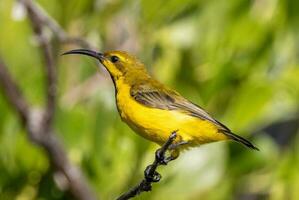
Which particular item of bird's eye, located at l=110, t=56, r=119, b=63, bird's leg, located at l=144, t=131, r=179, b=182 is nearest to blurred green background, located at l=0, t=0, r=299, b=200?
bird's eye, located at l=110, t=56, r=119, b=63

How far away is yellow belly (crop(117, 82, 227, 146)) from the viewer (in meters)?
3.20

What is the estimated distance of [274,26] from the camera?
13.7 ft

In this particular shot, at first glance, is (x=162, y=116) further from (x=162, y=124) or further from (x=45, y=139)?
(x=45, y=139)

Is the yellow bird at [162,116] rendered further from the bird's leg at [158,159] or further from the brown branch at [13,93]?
the brown branch at [13,93]

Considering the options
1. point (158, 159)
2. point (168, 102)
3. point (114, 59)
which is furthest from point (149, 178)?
point (114, 59)

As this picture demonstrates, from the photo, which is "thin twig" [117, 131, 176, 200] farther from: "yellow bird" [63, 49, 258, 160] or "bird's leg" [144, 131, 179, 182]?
"yellow bird" [63, 49, 258, 160]

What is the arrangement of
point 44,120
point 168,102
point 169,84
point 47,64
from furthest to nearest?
point 169,84 → point 44,120 → point 47,64 → point 168,102

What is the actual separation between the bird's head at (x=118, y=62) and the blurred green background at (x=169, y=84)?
34 centimetres

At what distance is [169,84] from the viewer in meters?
4.05

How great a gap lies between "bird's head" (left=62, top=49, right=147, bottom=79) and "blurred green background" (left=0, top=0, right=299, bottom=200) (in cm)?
34

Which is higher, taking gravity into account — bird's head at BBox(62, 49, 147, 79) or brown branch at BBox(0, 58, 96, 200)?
bird's head at BBox(62, 49, 147, 79)

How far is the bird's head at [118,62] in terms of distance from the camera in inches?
138

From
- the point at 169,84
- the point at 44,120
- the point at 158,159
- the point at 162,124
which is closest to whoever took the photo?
the point at 158,159

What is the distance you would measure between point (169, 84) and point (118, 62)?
52 centimetres
